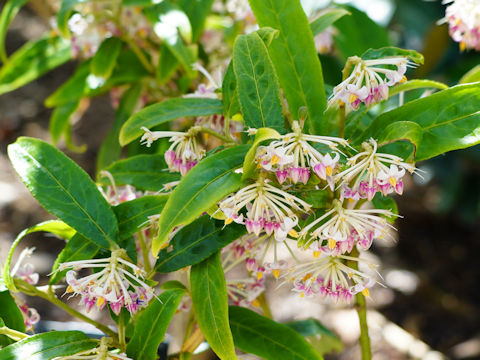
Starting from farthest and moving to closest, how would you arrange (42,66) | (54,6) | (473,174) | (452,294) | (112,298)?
(473,174), (452,294), (54,6), (42,66), (112,298)

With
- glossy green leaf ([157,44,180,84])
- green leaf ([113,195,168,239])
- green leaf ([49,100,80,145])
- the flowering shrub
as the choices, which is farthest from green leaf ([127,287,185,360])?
green leaf ([49,100,80,145])

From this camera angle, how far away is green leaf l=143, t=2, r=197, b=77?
1.05 metres

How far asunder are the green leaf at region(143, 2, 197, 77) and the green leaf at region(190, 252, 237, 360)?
0.44 metres

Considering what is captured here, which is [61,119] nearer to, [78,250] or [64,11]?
[64,11]

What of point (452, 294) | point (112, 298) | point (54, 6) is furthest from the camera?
point (452, 294)

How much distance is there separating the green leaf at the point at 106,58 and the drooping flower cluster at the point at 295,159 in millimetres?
651

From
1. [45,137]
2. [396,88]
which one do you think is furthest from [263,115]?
[45,137]

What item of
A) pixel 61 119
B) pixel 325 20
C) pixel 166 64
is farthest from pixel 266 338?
pixel 61 119

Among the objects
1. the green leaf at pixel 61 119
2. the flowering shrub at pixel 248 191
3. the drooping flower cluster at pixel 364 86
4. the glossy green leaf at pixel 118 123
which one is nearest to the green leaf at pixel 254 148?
the flowering shrub at pixel 248 191

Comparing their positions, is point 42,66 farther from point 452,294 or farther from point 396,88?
point 452,294

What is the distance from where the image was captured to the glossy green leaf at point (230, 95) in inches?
30.4

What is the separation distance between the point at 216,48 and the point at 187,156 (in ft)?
2.30

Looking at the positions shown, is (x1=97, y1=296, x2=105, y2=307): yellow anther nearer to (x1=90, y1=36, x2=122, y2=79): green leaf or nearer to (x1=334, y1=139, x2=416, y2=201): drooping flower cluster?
(x1=334, y1=139, x2=416, y2=201): drooping flower cluster

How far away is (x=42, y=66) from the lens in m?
1.33
